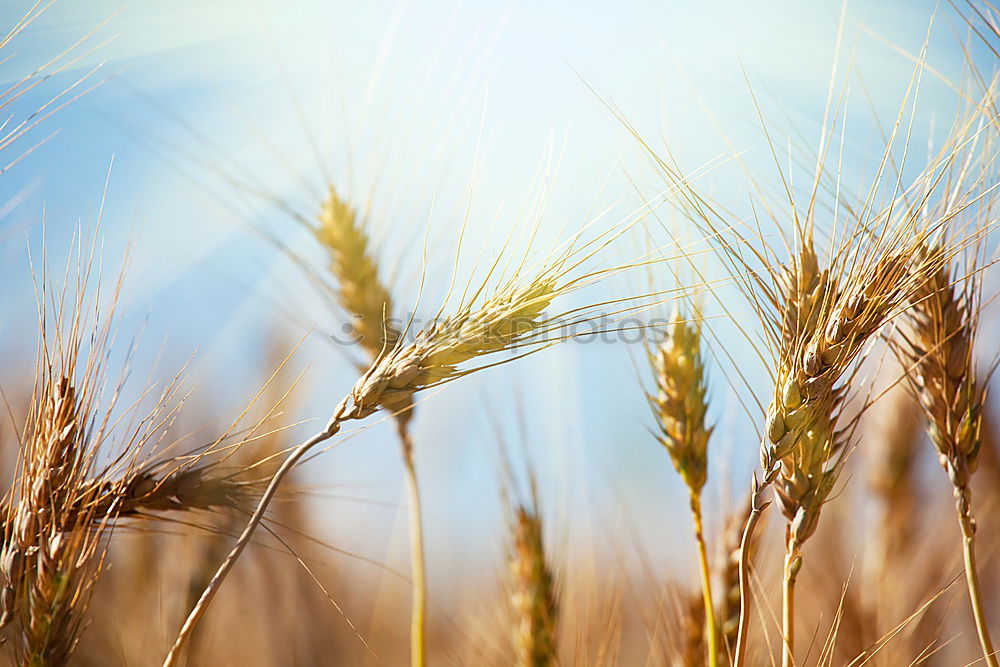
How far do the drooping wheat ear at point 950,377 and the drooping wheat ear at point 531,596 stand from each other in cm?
73

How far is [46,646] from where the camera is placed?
35.4 inches

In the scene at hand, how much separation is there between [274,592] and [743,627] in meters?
1.63

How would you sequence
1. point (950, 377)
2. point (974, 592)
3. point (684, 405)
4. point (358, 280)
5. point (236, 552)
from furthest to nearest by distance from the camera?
1. point (358, 280)
2. point (684, 405)
3. point (950, 377)
4. point (974, 592)
5. point (236, 552)

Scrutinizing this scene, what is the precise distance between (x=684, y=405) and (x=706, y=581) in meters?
0.30

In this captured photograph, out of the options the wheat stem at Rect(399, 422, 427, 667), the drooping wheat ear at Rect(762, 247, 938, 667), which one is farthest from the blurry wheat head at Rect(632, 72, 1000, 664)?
the wheat stem at Rect(399, 422, 427, 667)

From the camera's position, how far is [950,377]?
3.57 ft

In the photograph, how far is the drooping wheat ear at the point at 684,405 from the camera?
1.15 metres

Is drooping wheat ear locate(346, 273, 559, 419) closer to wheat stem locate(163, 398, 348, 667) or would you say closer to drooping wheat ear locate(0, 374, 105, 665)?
wheat stem locate(163, 398, 348, 667)

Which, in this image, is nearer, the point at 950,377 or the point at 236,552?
the point at 236,552

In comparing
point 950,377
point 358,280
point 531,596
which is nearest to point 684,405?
point 950,377

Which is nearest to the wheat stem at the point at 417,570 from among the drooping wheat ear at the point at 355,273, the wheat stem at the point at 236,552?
the drooping wheat ear at the point at 355,273

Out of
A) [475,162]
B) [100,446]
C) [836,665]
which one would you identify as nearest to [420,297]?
[475,162]

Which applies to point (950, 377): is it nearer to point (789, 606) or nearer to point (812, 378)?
point (812, 378)

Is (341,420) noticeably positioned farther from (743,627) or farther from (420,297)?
(743,627)
